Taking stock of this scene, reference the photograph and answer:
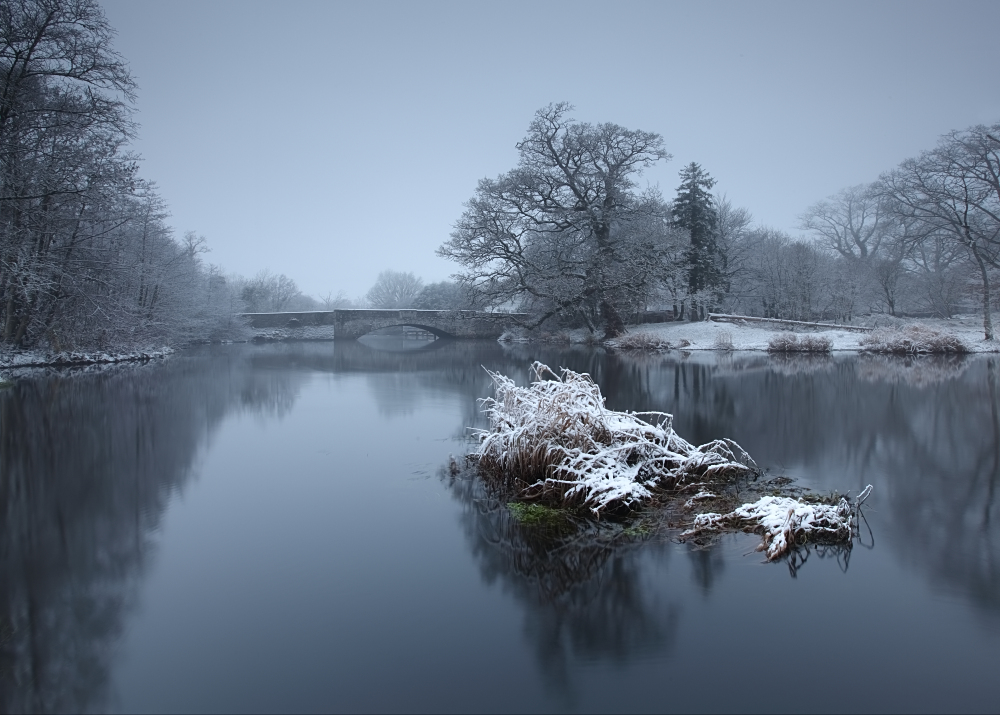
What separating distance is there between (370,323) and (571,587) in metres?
38.6

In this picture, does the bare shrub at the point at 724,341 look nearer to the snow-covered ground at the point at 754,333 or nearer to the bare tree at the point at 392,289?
the snow-covered ground at the point at 754,333

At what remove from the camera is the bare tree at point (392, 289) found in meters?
85.2

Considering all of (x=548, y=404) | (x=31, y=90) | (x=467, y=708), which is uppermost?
(x=31, y=90)

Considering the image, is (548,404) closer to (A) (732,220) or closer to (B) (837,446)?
(B) (837,446)

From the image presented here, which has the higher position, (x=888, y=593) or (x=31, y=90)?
(x=31, y=90)

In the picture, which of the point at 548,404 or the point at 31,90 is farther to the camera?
the point at 31,90

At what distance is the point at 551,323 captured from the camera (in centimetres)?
3469

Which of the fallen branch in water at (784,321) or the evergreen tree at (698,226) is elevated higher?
the evergreen tree at (698,226)

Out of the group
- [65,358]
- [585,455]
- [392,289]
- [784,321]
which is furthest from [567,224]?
[392,289]

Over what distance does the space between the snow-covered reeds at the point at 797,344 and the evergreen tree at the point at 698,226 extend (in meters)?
8.34

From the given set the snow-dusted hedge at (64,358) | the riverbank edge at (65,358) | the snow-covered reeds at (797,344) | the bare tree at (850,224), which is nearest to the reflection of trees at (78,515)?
the riverbank edge at (65,358)

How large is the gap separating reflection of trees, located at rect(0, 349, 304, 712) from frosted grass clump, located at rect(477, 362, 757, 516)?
299cm

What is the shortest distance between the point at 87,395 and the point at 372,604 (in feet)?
36.8

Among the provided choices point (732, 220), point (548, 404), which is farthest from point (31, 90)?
point (732, 220)
